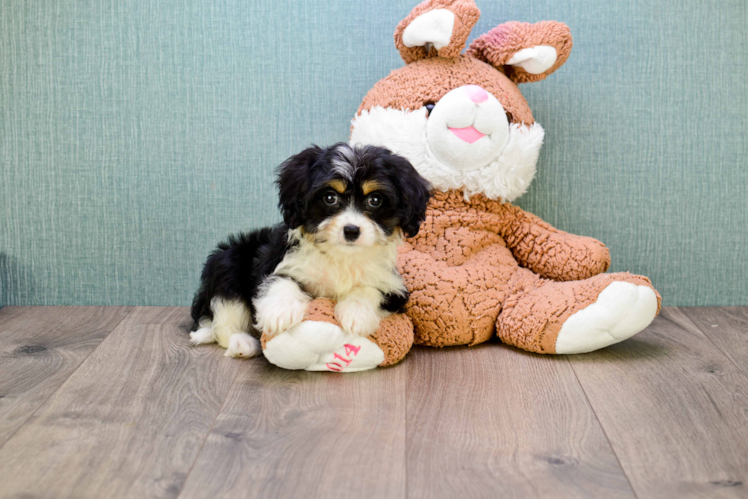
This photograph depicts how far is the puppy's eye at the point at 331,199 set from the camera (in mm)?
1838

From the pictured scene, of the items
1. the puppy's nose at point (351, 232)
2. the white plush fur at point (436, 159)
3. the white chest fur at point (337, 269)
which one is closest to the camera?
the puppy's nose at point (351, 232)

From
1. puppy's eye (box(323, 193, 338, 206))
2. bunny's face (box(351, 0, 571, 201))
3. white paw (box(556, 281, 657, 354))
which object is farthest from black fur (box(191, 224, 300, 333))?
white paw (box(556, 281, 657, 354))

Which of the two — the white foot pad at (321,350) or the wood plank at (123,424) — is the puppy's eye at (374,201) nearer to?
the white foot pad at (321,350)

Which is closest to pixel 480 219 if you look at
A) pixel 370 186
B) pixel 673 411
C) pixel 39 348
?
pixel 370 186

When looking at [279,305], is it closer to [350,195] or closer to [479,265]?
[350,195]

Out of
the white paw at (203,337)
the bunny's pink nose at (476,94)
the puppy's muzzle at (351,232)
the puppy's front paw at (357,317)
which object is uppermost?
the bunny's pink nose at (476,94)

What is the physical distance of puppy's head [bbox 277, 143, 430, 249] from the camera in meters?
1.81

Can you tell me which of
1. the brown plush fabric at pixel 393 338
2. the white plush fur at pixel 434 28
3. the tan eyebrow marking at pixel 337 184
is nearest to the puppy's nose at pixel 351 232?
the tan eyebrow marking at pixel 337 184

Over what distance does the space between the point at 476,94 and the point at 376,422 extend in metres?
1.09

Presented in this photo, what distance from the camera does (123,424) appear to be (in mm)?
1674

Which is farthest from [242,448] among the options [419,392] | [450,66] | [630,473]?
[450,66]

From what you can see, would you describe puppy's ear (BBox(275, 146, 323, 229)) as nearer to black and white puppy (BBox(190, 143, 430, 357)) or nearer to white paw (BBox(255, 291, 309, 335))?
black and white puppy (BBox(190, 143, 430, 357))

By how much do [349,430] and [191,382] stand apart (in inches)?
22.4

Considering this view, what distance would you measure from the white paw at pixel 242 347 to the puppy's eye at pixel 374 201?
646 mm
